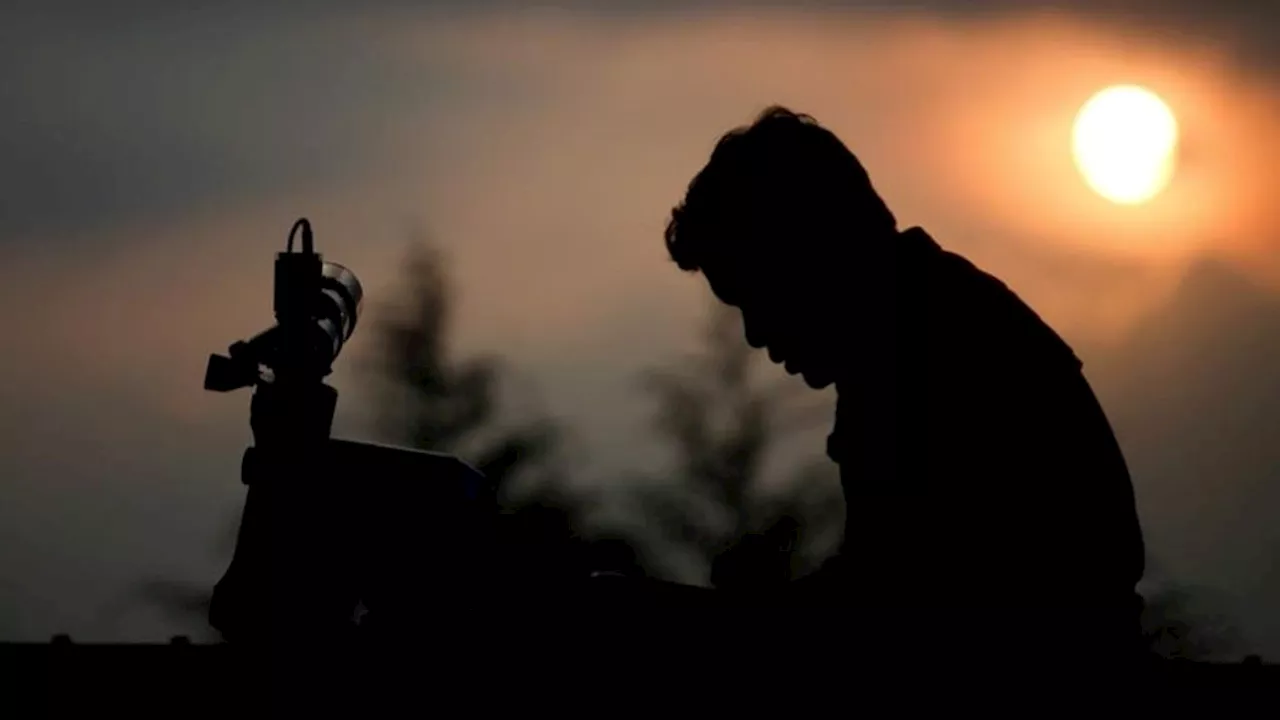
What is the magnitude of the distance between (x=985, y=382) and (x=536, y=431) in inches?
610

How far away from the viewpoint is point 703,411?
19609mm

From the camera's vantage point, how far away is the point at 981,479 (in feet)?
12.4

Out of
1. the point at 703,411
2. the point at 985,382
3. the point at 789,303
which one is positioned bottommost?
the point at 985,382

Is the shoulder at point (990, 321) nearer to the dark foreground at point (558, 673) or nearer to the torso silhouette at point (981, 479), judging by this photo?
the torso silhouette at point (981, 479)

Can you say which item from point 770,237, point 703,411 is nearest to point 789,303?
point 770,237

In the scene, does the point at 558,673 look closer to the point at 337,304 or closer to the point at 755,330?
the point at 755,330

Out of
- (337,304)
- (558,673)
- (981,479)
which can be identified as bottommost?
A: (558,673)

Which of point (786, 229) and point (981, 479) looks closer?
point (981, 479)

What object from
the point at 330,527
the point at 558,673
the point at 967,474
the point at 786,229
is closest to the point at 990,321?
the point at 967,474

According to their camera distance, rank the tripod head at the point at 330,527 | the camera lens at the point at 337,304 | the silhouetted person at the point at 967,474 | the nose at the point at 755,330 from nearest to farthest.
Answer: the silhouetted person at the point at 967,474 → the tripod head at the point at 330,527 → the nose at the point at 755,330 → the camera lens at the point at 337,304

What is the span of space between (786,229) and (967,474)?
756 mm

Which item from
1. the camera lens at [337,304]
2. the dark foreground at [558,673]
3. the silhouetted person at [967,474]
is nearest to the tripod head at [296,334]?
the camera lens at [337,304]

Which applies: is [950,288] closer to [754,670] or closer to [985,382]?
[985,382]

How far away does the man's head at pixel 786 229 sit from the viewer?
429 centimetres
